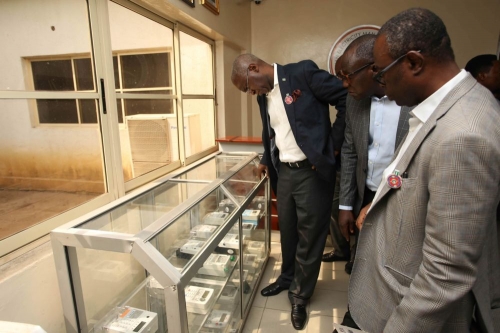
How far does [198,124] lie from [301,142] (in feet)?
5.75

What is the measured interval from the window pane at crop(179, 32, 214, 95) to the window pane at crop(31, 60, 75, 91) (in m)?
1.41

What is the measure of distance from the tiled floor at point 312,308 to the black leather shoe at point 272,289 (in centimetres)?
3

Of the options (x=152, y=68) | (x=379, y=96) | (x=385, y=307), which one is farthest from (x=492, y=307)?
(x=152, y=68)

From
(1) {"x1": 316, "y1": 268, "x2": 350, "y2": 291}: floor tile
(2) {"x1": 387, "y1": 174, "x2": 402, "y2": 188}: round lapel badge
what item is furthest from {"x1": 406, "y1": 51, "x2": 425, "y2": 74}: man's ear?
(1) {"x1": 316, "y1": 268, "x2": 350, "y2": 291}: floor tile

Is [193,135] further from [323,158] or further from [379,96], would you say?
[379,96]

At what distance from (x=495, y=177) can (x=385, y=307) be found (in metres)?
0.49

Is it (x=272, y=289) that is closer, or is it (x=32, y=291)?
(x=32, y=291)

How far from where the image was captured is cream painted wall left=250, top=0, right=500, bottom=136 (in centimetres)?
370

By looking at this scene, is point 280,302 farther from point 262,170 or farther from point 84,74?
point 84,74

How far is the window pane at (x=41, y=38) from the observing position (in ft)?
4.14

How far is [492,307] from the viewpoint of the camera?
0.80 metres

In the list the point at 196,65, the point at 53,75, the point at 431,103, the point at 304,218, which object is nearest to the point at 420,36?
the point at 431,103

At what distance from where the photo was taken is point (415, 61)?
0.68 m

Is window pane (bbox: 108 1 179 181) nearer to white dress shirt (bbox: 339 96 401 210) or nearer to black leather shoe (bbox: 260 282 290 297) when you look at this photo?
black leather shoe (bbox: 260 282 290 297)
